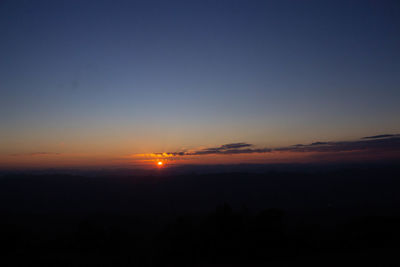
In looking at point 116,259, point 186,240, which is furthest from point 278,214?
point 116,259

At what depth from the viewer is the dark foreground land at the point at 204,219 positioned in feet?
33.8

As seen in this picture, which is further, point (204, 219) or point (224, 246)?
point (204, 219)

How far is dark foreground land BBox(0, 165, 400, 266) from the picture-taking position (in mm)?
10312

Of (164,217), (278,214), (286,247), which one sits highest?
(278,214)

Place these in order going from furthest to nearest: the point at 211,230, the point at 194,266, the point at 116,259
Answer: the point at 211,230, the point at 116,259, the point at 194,266

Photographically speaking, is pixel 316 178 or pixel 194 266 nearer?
pixel 194 266

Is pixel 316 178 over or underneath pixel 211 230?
underneath

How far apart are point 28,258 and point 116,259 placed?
11.5 feet

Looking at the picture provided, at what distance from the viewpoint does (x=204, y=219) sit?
563 inches

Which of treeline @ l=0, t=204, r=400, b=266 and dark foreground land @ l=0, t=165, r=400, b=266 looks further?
dark foreground land @ l=0, t=165, r=400, b=266

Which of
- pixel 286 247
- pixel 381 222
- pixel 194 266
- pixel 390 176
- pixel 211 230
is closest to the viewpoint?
pixel 194 266

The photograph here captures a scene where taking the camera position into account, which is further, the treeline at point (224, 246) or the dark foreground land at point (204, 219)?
A: the dark foreground land at point (204, 219)

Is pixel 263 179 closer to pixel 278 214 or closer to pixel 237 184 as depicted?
pixel 237 184

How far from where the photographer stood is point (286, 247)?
36.5ft
